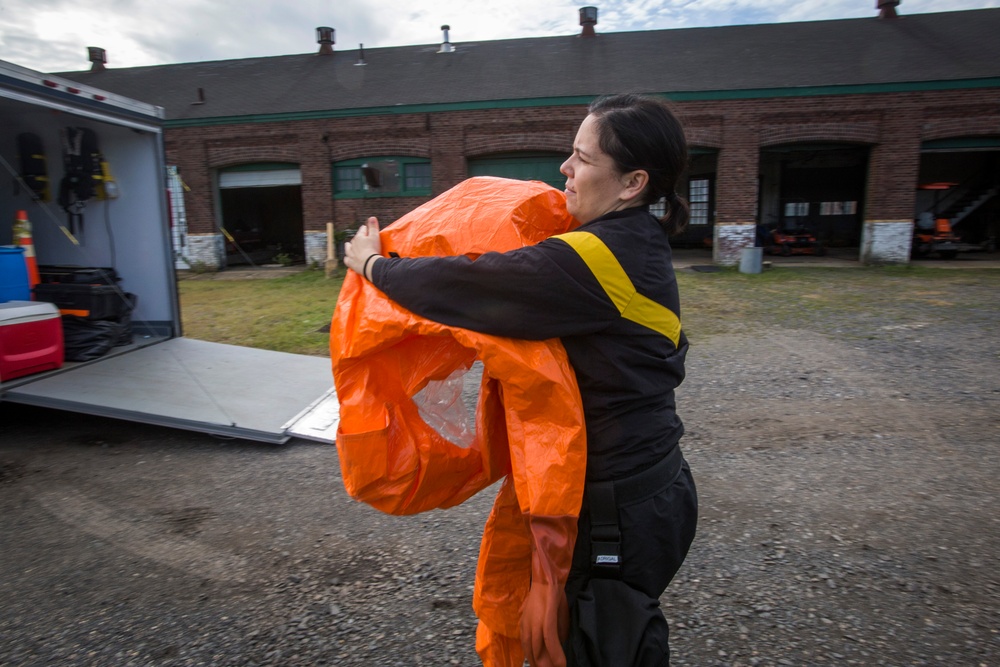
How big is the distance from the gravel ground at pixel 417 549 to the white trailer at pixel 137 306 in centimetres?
29

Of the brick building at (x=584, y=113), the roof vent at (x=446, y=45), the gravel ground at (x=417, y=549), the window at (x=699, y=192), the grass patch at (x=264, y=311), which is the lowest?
the gravel ground at (x=417, y=549)

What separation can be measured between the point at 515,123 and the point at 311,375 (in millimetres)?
12975

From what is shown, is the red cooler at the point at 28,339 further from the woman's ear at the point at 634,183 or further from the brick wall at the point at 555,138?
the brick wall at the point at 555,138

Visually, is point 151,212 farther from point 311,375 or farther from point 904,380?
point 904,380

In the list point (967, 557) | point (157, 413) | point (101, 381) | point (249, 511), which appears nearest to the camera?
point (967, 557)

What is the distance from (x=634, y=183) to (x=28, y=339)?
530 centimetres

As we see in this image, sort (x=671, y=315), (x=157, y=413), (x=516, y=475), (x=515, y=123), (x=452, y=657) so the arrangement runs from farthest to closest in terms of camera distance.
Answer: (x=515, y=123) → (x=157, y=413) → (x=452, y=657) → (x=671, y=315) → (x=516, y=475)

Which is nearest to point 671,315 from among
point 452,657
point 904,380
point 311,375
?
point 452,657

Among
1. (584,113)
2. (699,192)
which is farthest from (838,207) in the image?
(584,113)

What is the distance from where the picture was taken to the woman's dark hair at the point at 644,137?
4.66 feet

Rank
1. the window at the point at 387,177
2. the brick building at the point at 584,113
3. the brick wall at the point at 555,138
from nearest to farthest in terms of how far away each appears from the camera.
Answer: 1. the brick wall at the point at 555,138
2. the brick building at the point at 584,113
3. the window at the point at 387,177

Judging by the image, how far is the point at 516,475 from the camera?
4.56 feet

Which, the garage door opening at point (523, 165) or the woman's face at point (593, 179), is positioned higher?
the garage door opening at point (523, 165)

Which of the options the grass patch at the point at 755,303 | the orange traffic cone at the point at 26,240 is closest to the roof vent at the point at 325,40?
the grass patch at the point at 755,303
